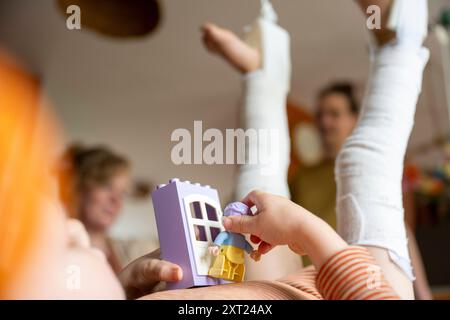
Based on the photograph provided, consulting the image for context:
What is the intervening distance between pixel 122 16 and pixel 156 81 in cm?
62

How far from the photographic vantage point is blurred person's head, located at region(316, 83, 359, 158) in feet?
4.44

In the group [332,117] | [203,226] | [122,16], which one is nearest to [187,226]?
[203,226]

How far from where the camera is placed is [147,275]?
13.0 inches

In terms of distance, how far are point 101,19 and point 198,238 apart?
404mm

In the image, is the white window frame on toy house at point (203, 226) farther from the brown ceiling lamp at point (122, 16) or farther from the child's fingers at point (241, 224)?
the brown ceiling lamp at point (122, 16)

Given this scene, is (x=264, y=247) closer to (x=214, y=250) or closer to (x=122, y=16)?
(x=214, y=250)

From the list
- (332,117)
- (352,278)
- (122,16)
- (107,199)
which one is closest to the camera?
(352,278)

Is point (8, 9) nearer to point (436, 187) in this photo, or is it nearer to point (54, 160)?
point (54, 160)

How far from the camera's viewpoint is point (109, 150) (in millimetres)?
1487

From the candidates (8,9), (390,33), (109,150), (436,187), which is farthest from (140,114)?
(390,33)

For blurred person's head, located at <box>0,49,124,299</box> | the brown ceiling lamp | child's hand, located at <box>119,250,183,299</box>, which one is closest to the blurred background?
the brown ceiling lamp

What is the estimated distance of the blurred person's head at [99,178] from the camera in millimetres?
1113

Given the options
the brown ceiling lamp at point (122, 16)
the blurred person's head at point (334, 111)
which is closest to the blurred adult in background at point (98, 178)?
the brown ceiling lamp at point (122, 16)
